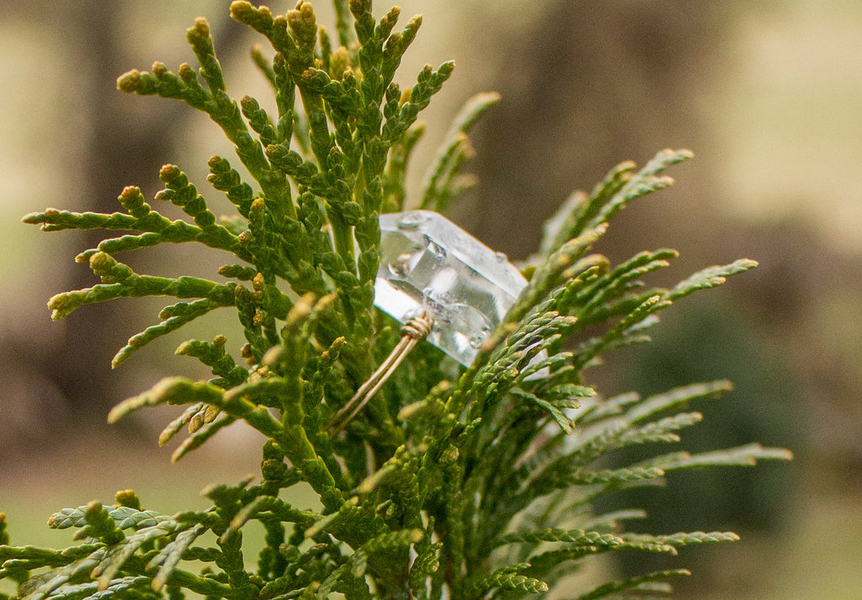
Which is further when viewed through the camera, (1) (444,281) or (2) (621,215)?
(2) (621,215)

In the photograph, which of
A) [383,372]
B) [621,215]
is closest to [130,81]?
[383,372]

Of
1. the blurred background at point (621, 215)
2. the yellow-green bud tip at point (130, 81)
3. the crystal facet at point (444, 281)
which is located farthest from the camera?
the blurred background at point (621, 215)

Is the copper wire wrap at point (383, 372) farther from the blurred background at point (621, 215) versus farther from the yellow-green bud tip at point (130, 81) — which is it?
the blurred background at point (621, 215)

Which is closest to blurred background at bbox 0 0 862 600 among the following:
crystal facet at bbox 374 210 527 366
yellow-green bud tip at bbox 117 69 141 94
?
crystal facet at bbox 374 210 527 366

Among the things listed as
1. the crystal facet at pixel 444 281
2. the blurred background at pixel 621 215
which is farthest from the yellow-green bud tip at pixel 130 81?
the blurred background at pixel 621 215

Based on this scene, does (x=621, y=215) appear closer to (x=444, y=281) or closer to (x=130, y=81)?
(x=444, y=281)

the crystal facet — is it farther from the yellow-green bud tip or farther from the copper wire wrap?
the yellow-green bud tip
